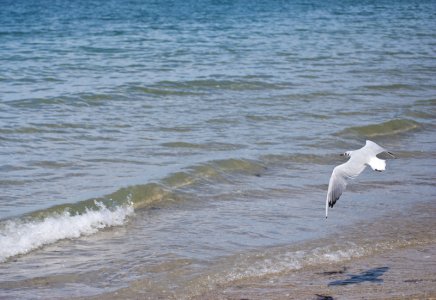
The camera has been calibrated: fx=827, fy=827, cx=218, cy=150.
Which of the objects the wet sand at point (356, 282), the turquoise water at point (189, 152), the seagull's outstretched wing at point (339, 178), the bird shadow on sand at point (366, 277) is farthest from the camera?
the seagull's outstretched wing at point (339, 178)

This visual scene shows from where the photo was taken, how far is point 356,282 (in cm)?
567

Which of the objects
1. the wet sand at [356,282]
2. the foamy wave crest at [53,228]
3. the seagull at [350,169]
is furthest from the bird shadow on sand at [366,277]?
the foamy wave crest at [53,228]

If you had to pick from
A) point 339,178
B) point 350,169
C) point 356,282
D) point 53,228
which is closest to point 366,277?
point 356,282

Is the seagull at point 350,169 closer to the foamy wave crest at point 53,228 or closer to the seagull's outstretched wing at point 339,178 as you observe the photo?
the seagull's outstretched wing at point 339,178

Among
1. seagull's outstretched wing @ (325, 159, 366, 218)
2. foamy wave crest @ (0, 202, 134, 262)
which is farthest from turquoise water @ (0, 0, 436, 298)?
seagull's outstretched wing @ (325, 159, 366, 218)

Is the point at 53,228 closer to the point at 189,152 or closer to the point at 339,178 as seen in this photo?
the point at 339,178

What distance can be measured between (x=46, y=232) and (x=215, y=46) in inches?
521

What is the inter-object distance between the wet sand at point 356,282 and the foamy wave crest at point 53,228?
1875mm

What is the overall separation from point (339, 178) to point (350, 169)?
8.5 inches

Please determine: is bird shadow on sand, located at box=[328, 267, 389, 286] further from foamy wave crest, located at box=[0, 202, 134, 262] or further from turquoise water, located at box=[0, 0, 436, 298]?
foamy wave crest, located at box=[0, 202, 134, 262]

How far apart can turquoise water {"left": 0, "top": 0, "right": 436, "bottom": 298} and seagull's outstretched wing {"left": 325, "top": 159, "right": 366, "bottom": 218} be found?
15.6 inches

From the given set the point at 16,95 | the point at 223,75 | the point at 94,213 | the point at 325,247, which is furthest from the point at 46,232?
the point at 223,75

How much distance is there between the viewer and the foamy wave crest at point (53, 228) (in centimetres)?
667

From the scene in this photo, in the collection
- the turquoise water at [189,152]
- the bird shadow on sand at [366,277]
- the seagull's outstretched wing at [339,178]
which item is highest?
the seagull's outstretched wing at [339,178]
